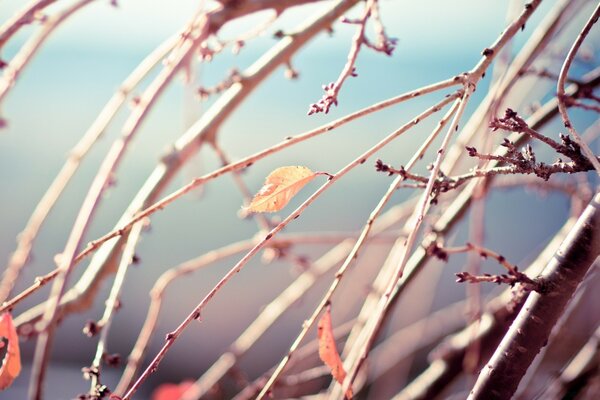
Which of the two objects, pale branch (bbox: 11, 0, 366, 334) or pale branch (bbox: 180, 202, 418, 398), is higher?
pale branch (bbox: 11, 0, 366, 334)

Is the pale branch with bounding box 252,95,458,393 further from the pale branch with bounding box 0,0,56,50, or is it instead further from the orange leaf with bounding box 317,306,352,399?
the pale branch with bounding box 0,0,56,50

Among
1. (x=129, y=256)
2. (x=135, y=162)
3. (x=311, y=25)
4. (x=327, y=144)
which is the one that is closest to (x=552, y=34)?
(x=311, y=25)

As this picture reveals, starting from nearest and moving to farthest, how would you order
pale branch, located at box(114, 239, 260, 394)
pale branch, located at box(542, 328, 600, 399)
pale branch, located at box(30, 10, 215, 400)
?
pale branch, located at box(30, 10, 215, 400), pale branch, located at box(114, 239, 260, 394), pale branch, located at box(542, 328, 600, 399)

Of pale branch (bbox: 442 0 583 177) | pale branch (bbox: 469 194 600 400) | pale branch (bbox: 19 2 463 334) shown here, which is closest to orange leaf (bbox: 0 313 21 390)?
pale branch (bbox: 19 2 463 334)

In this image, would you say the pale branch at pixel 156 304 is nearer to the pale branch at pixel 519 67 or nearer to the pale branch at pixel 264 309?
the pale branch at pixel 264 309

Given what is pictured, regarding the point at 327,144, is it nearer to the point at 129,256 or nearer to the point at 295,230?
the point at 295,230

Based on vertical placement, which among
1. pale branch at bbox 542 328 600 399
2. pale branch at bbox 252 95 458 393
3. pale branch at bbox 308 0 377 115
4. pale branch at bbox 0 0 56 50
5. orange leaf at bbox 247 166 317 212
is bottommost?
pale branch at bbox 542 328 600 399
